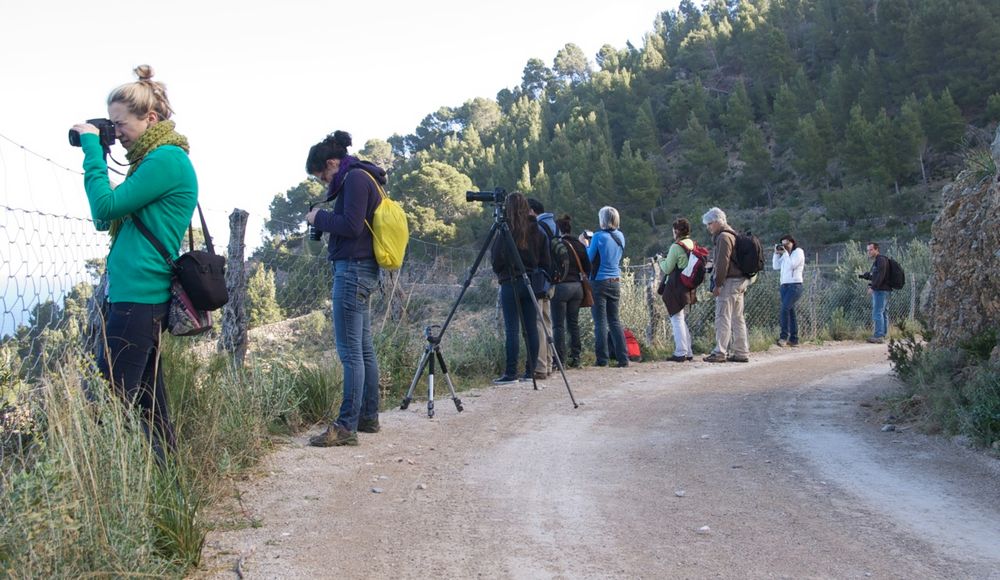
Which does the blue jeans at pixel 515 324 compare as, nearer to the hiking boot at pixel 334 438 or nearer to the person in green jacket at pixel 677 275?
the person in green jacket at pixel 677 275

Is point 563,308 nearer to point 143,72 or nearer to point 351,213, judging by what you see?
point 351,213

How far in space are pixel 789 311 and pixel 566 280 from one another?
6209 millimetres

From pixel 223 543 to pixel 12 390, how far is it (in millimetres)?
1134

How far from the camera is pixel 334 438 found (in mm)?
6184

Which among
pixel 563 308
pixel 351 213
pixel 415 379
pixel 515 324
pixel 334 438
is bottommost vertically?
pixel 334 438

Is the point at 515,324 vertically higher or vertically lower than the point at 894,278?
lower

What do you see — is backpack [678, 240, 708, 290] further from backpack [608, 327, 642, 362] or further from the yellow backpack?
the yellow backpack

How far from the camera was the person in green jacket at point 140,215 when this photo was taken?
13.1ft

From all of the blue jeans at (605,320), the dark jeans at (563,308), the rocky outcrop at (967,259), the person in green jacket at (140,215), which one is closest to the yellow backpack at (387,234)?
the person in green jacket at (140,215)

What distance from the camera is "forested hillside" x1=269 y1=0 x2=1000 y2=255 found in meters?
52.4

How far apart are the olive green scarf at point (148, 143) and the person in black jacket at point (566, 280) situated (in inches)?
272

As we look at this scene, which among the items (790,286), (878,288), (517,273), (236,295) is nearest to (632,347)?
(517,273)

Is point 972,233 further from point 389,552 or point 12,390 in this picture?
point 12,390

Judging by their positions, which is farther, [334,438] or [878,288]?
[878,288]
